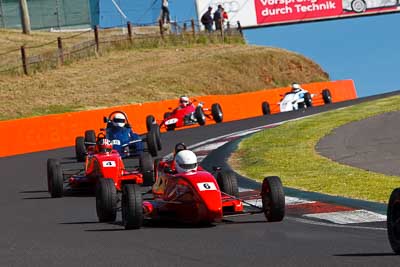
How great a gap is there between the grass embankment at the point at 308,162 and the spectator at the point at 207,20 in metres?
27.3

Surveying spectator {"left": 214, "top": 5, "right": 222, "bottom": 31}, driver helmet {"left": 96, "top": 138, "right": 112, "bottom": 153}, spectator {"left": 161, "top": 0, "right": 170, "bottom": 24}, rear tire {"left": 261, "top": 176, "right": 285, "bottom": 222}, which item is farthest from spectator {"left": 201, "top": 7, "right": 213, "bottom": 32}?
rear tire {"left": 261, "top": 176, "right": 285, "bottom": 222}

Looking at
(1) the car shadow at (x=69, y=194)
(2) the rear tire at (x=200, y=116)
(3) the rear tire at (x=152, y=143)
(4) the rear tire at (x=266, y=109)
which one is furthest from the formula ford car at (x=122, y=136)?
(4) the rear tire at (x=266, y=109)

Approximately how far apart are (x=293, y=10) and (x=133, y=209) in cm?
5471

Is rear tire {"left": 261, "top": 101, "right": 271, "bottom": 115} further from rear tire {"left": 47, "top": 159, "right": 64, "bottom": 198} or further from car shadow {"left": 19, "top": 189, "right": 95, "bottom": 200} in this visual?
rear tire {"left": 47, "top": 159, "right": 64, "bottom": 198}

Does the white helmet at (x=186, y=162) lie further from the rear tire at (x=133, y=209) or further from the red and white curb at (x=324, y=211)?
the red and white curb at (x=324, y=211)

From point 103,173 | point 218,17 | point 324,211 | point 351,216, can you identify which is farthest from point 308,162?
point 218,17

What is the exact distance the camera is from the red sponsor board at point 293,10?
66.8 m

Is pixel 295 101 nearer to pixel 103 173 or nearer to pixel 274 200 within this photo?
pixel 103 173

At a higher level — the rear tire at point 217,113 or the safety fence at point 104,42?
the safety fence at point 104,42

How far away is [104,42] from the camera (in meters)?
54.7

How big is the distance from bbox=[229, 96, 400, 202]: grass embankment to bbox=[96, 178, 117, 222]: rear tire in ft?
10.6

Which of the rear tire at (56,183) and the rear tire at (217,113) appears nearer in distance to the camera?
the rear tire at (56,183)

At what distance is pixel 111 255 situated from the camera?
36.0 feet

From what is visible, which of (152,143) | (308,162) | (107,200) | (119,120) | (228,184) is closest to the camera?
(107,200)
